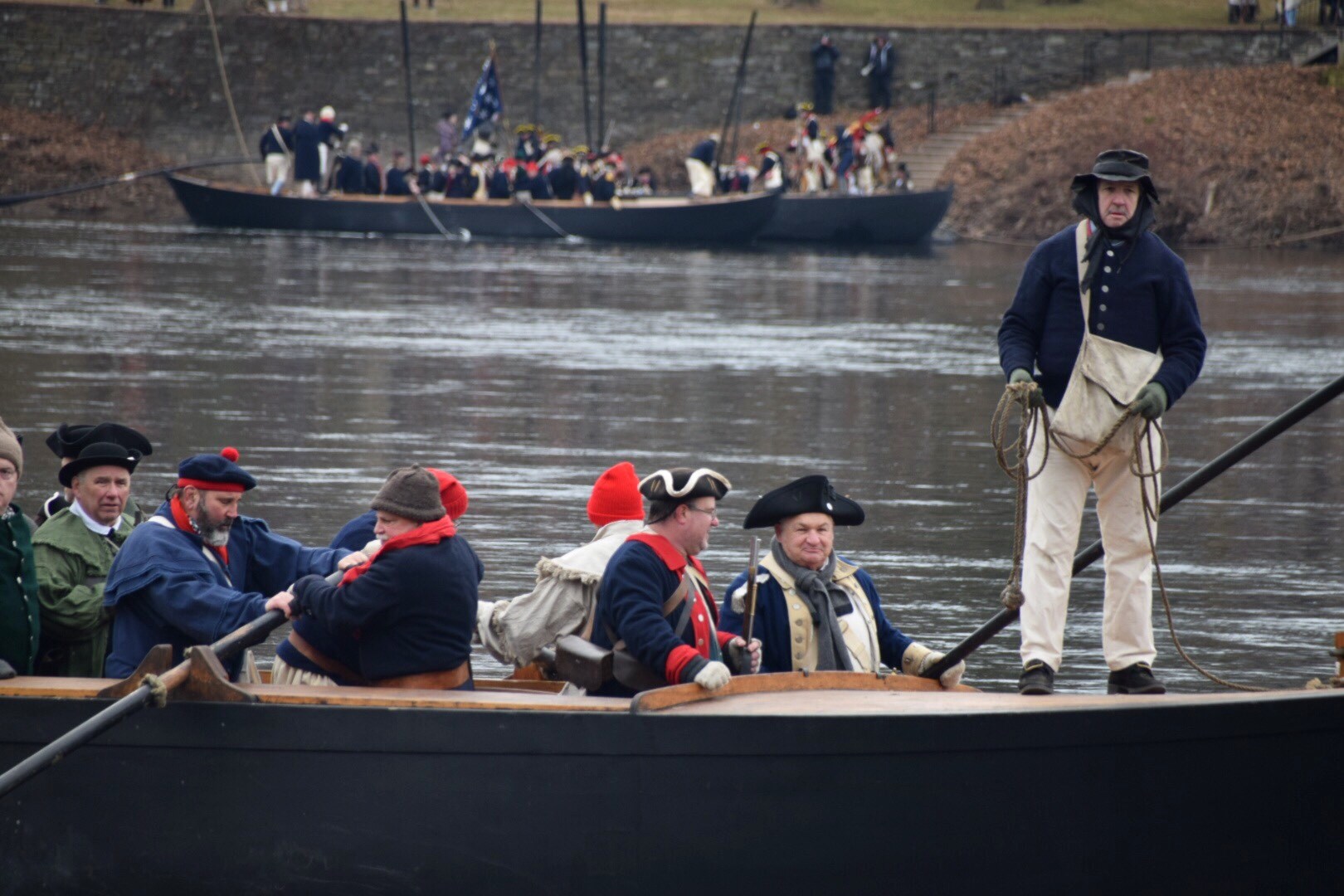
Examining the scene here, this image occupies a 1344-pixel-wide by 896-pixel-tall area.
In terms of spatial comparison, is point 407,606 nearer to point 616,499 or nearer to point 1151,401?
point 616,499

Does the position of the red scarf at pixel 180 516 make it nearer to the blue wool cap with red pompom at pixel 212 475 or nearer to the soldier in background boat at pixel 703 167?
the blue wool cap with red pompom at pixel 212 475

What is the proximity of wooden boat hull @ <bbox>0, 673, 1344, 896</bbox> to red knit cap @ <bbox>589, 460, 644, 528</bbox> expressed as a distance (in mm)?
867

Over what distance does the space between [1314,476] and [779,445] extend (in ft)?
11.5

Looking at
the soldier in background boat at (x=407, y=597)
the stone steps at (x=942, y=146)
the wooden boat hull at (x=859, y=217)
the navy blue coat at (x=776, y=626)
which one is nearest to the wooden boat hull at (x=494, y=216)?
the wooden boat hull at (x=859, y=217)

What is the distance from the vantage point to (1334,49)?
40.2 m

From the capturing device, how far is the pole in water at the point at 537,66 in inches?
1624

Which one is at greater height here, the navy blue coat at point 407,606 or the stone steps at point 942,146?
the stone steps at point 942,146

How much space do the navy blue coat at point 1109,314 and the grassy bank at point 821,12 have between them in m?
39.5

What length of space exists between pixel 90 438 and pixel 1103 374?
9.90ft

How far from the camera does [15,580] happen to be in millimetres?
5371

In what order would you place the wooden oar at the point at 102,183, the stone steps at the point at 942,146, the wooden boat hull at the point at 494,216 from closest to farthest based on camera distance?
1. the wooden oar at the point at 102,183
2. the wooden boat hull at the point at 494,216
3. the stone steps at the point at 942,146

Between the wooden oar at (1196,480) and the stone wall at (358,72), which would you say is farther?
the stone wall at (358,72)

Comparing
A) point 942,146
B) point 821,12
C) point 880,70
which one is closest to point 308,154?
point 942,146

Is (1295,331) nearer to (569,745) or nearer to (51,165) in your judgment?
(569,745)
